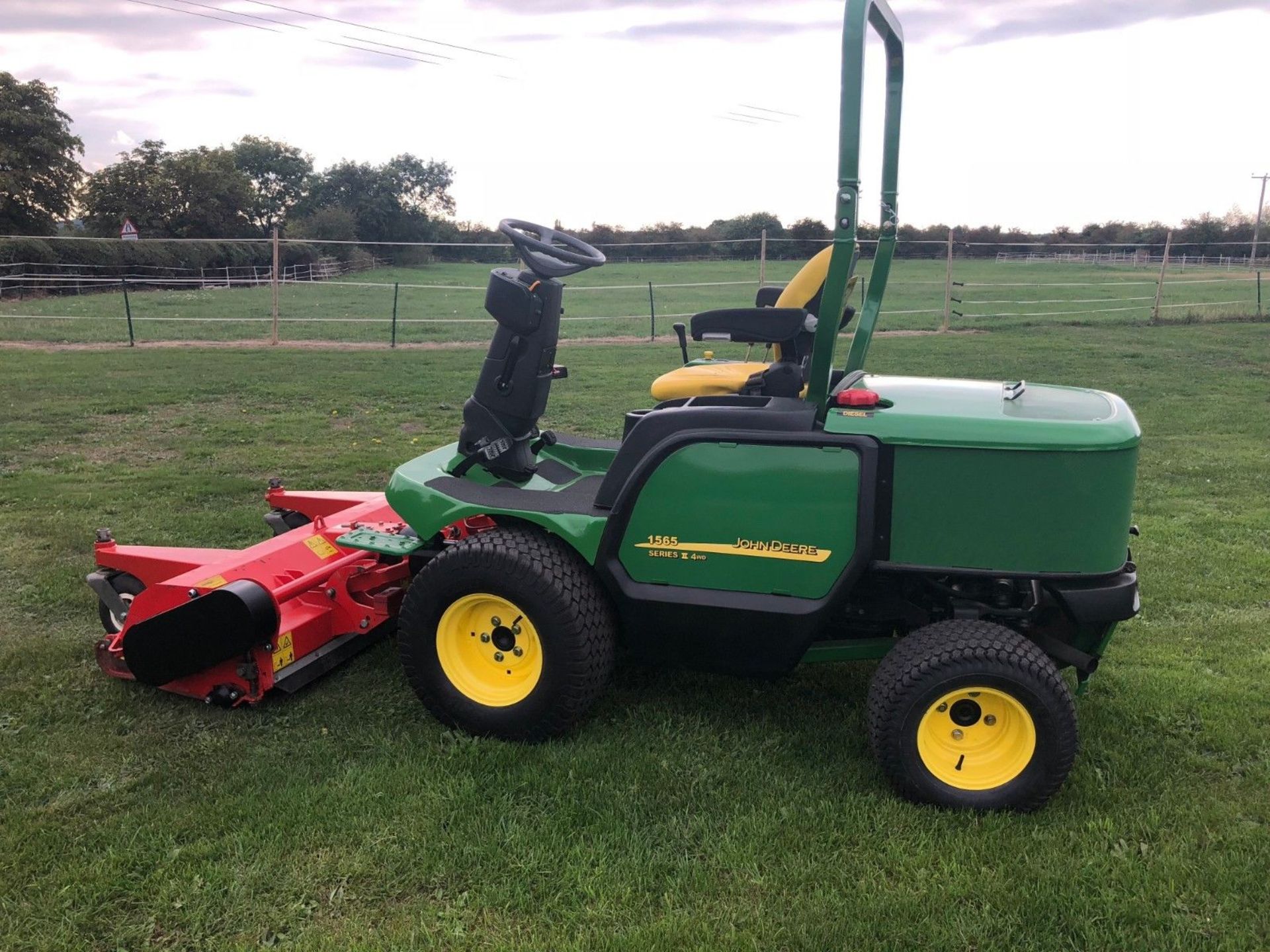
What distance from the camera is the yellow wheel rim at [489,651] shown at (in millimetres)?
3387

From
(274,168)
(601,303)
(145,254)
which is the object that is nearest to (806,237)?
(601,303)

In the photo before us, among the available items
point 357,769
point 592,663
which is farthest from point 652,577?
point 357,769

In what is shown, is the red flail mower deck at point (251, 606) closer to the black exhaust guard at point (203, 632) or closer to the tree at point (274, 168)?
the black exhaust guard at point (203, 632)

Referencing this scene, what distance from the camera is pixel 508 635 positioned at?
3418 mm

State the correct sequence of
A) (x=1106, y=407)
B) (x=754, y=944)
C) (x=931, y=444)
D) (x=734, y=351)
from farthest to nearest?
(x=734, y=351) → (x=1106, y=407) → (x=931, y=444) → (x=754, y=944)

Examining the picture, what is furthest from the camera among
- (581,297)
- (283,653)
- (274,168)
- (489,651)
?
(274,168)

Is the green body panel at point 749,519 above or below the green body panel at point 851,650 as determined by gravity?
above

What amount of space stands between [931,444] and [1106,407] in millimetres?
686

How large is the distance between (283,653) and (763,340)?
7.05 ft

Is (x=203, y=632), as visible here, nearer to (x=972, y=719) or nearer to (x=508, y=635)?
(x=508, y=635)

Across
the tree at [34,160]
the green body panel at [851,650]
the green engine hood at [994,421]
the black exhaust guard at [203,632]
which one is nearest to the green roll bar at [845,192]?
the green engine hood at [994,421]

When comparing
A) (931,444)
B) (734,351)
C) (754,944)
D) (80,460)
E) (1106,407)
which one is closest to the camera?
(754,944)

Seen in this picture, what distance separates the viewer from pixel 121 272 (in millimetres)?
30906

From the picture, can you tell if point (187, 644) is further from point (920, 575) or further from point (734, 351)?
point (734, 351)
